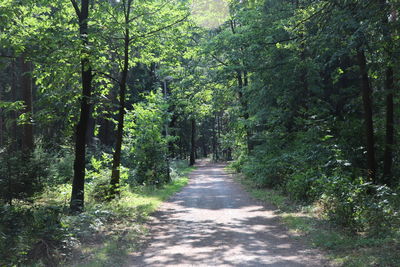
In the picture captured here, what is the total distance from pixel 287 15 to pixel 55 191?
12.9 meters

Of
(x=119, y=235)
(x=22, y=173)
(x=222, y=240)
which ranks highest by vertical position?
(x=22, y=173)

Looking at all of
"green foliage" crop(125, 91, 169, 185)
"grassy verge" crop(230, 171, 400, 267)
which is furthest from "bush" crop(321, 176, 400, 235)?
"green foliage" crop(125, 91, 169, 185)

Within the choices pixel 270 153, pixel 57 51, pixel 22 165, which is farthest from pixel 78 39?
pixel 270 153

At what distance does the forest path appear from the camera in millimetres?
6453

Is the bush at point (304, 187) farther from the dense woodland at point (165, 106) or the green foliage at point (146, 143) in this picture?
the green foliage at point (146, 143)

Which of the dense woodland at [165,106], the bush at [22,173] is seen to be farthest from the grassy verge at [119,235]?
the bush at [22,173]

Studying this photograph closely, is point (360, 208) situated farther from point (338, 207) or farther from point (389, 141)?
point (389, 141)

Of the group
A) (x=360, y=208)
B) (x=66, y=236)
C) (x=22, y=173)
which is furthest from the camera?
(x=22, y=173)

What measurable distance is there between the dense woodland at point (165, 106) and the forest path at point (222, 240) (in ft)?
5.09

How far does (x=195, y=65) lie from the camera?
28609 millimetres

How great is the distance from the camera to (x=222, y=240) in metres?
7.89

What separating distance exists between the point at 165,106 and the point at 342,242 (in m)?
13.2

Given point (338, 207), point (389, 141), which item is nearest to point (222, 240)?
point (338, 207)

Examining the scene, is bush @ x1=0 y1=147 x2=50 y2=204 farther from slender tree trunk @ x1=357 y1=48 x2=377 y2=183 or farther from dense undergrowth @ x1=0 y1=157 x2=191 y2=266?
slender tree trunk @ x1=357 y1=48 x2=377 y2=183
